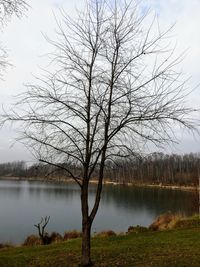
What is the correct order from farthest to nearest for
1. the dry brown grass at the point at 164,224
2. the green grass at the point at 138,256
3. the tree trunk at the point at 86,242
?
1. the dry brown grass at the point at 164,224
2. the green grass at the point at 138,256
3. the tree trunk at the point at 86,242

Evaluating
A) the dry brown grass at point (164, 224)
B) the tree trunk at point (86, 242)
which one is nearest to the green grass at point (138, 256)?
the tree trunk at point (86, 242)

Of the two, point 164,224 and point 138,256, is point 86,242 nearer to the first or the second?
point 138,256

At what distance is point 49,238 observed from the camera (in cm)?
2067

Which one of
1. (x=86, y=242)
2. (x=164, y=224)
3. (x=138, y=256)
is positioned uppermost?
(x=86, y=242)

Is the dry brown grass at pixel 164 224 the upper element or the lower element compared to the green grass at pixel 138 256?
upper

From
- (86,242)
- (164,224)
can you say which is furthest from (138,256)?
(164,224)

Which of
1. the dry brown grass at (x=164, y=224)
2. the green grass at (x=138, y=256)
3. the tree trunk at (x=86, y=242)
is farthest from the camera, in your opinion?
the dry brown grass at (x=164, y=224)

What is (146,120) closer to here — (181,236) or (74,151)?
(74,151)

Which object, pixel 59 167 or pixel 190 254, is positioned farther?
pixel 190 254

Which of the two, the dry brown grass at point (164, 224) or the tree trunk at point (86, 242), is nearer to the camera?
the tree trunk at point (86, 242)

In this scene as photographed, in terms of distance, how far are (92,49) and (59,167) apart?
2902 millimetres

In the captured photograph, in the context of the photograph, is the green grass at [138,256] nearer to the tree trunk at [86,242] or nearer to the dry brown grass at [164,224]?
the tree trunk at [86,242]

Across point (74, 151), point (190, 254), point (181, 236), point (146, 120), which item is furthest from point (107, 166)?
point (181, 236)

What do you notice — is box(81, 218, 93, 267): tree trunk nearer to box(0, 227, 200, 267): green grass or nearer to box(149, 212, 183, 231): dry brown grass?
box(0, 227, 200, 267): green grass
